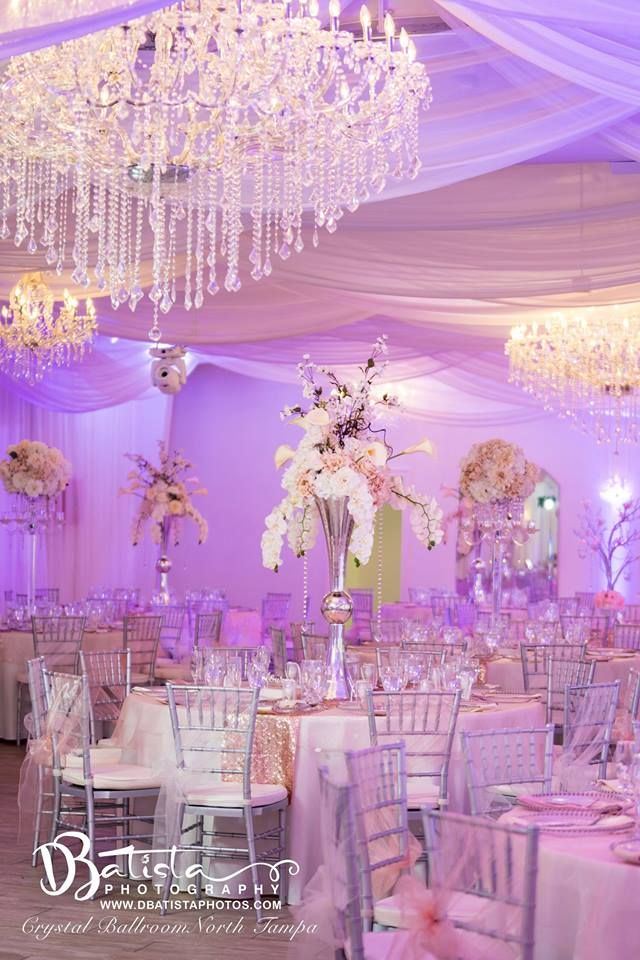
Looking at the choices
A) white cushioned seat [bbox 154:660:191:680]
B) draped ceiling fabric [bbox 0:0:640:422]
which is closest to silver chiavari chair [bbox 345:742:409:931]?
draped ceiling fabric [bbox 0:0:640:422]

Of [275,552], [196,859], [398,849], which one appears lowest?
[196,859]

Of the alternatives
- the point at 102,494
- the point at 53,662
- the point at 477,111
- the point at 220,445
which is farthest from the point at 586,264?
the point at 220,445

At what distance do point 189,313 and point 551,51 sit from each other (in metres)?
5.04

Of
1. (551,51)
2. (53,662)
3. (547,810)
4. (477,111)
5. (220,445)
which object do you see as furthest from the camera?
(220,445)

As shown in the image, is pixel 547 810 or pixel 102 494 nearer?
pixel 547 810

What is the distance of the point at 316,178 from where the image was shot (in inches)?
223

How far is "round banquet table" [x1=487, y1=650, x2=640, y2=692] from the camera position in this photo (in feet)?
28.5

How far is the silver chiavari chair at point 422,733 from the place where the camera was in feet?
17.7

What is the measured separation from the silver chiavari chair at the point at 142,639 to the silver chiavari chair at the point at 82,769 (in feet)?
10.5

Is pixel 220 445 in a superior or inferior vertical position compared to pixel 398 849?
superior

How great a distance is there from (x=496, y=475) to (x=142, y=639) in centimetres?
321

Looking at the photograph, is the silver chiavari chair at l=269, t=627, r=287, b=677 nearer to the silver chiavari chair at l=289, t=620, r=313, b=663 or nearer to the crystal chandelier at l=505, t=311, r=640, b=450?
the silver chiavari chair at l=289, t=620, r=313, b=663

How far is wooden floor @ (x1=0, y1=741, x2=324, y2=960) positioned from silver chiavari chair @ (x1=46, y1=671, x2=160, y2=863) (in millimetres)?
342

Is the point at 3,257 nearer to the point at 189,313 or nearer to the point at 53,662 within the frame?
the point at 189,313
